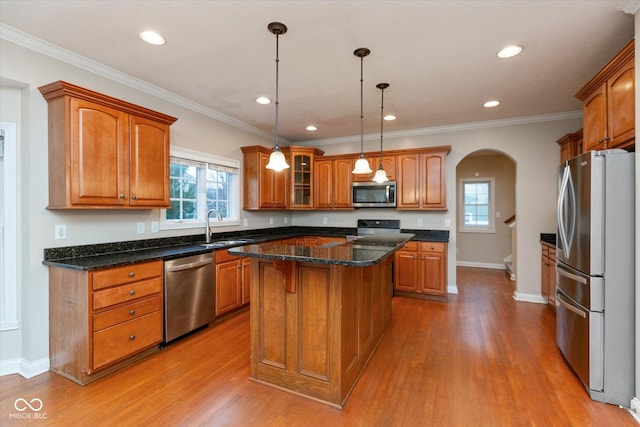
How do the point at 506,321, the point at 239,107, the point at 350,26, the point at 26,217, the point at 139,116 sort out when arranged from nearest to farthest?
the point at 350,26 < the point at 26,217 < the point at 139,116 < the point at 506,321 < the point at 239,107

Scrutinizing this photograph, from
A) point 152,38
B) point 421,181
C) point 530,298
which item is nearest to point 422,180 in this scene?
→ point 421,181

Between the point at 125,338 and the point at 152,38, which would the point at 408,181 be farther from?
the point at 125,338

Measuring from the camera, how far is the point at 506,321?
359cm

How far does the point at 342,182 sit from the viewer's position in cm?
527

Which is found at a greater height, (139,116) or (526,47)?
(526,47)

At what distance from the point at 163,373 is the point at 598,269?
3337 millimetres

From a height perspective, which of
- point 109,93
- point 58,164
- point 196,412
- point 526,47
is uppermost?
point 526,47

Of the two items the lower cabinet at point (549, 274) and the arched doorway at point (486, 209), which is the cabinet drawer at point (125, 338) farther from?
the arched doorway at point (486, 209)

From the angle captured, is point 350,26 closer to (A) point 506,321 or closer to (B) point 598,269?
(B) point 598,269

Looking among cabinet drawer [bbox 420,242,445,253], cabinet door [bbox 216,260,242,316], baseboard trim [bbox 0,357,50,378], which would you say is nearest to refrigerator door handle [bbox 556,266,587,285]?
cabinet drawer [bbox 420,242,445,253]

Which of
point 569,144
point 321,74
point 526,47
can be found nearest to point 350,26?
point 321,74

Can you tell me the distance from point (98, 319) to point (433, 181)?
4.30 m

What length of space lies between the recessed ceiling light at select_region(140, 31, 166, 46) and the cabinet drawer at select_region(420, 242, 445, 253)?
394cm

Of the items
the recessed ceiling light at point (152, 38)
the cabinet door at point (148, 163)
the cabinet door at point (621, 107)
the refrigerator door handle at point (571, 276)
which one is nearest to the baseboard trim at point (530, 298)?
the refrigerator door handle at point (571, 276)
